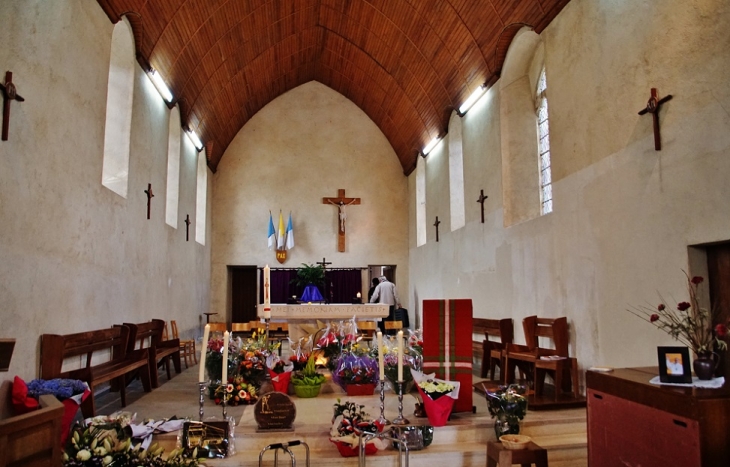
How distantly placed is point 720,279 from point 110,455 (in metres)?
4.54

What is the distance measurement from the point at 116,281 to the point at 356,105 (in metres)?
9.65

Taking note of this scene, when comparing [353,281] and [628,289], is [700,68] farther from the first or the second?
[353,281]

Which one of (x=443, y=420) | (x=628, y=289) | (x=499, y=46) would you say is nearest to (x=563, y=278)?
(x=628, y=289)

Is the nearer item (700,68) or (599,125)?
(700,68)

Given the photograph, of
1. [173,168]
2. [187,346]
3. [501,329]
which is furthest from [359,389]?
[173,168]

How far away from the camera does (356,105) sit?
15094mm

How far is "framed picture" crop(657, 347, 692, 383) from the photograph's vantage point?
3.14 m

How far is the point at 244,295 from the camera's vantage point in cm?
1531

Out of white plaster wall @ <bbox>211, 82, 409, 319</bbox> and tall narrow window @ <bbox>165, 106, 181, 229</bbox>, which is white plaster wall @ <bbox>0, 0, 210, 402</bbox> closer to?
tall narrow window @ <bbox>165, 106, 181, 229</bbox>

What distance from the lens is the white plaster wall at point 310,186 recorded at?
14.3 meters

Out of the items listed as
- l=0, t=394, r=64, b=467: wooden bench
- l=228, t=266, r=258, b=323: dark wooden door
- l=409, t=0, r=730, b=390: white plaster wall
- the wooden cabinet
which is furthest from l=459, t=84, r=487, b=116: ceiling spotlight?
l=228, t=266, r=258, b=323: dark wooden door

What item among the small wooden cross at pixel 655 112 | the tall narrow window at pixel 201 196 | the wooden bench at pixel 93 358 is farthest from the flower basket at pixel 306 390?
the tall narrow window at pixel 201 196

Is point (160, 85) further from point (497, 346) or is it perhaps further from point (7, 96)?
point (497, 346)

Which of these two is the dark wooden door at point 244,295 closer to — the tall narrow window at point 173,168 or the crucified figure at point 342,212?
the crucified figure at point 342,212
